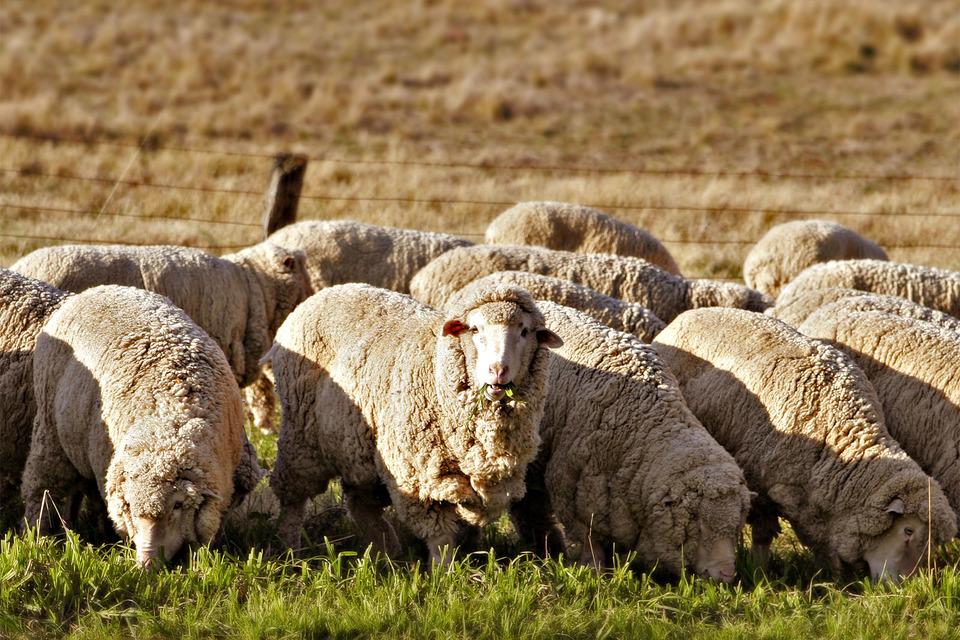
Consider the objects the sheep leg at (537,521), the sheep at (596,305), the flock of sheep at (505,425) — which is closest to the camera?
the flock of sheep at (505,425)

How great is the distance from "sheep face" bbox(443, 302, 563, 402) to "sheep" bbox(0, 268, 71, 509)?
227 centimetres

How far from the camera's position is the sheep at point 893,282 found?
760 centimetres

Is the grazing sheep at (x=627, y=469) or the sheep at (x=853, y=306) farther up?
the sheep at (x=853, y=306)

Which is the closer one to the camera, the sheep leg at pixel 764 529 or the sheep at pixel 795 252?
the sheep leg at pixel 764 529

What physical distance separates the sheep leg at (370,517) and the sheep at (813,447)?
1681 millimetres

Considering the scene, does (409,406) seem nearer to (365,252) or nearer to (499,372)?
(499,372)

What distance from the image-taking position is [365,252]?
846 cm

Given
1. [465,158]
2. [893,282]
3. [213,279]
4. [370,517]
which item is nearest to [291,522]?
[370,517]

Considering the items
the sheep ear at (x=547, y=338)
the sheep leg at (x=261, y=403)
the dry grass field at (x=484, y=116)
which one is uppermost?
the dry grass field at (x=484, y=116)

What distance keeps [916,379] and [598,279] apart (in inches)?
91.7

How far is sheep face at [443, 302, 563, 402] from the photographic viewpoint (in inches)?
167

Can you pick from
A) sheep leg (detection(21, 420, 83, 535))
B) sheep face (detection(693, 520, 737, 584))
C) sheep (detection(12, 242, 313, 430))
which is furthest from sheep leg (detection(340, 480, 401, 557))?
sheep (detection(12, 242, 313, 430))

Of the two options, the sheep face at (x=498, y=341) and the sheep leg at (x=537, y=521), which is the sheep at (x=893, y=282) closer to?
the sheep leg at (x=537, y=521)

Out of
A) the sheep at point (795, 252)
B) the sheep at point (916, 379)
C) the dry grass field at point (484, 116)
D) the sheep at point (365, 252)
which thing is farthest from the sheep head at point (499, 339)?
the dry grass field at point (484, 116)
